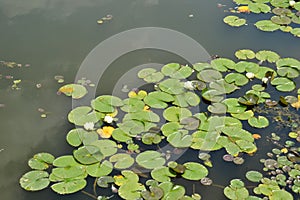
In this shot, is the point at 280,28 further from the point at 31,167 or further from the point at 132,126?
the point at 31,167

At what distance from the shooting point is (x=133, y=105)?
2570 mm

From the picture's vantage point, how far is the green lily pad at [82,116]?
2.48 meters

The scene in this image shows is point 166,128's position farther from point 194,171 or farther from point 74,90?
point 74,90

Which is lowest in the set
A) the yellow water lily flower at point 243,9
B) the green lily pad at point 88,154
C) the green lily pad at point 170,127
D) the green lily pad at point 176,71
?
the green lily pad at point 88,154

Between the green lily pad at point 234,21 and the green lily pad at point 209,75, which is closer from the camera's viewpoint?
the green lily pad at point 209,75

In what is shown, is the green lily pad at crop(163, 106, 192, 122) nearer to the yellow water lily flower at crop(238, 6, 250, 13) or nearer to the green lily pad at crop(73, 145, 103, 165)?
the green lily pad at crop(73, 145, 103, 165)

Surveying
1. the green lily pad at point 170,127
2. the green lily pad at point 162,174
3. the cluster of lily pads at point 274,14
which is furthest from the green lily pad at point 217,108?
the cluster of lily pads at point 274,14

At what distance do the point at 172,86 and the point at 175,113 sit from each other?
245 mm

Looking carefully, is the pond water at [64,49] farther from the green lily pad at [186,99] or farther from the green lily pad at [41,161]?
the green lily pad at [186,99]

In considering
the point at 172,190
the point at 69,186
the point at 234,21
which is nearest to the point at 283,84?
the point at 234,21

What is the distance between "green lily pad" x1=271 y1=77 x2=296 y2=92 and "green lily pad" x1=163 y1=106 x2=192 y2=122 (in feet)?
2.11

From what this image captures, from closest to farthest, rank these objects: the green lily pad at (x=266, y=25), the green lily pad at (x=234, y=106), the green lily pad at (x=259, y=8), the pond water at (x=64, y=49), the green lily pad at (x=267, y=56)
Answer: the pond water at (x=64, y=49) < the green lily pad at (x=234, y=106) < the green lily pad at (x=267, y=56) < the green lily pad at (x=266, y=25) < the green lily pad at (x=259, y=8)

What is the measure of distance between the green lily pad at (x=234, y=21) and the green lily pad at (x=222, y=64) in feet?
1.54

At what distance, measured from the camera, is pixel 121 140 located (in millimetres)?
2371
